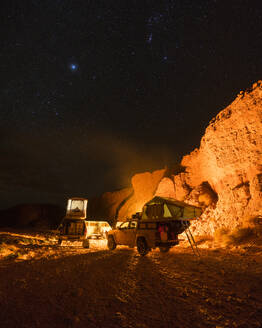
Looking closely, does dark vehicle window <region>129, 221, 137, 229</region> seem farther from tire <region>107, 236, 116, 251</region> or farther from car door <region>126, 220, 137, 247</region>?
tire <region>107, 236, 116, 251</region>

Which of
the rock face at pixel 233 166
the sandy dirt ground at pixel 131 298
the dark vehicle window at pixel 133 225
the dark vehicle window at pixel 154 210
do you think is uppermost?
the rock face at pixel 233 166

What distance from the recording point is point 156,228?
30.4 ft

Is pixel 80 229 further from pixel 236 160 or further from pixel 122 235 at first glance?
pixel 236 160

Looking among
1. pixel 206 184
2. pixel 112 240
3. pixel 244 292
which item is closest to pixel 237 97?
pixel 206 184

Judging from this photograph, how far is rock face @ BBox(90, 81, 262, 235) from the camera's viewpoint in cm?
1518

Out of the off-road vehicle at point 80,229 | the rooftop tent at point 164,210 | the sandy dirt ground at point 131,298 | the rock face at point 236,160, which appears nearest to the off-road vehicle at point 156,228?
the rooftop tent at point 164,210

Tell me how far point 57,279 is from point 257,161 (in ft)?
51.6

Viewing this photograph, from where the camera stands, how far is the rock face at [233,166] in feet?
49.8

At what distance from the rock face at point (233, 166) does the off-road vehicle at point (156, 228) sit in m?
5.30

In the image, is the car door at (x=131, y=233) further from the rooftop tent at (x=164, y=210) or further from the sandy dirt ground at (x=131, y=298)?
the sandy dirt ground at (x=131, y=298)

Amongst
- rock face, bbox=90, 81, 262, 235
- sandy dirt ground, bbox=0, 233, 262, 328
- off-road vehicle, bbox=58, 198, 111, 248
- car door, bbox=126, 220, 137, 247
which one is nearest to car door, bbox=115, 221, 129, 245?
car door, bbox=126, 220, 137, 247

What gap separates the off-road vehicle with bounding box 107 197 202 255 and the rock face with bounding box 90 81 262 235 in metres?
5.30

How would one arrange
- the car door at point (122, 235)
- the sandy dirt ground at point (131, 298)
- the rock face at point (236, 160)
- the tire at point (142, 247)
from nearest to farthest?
the sandy dirt ground at point (131, 298) < the tire at point (142, 247) < the car door at point (122, 235) < the rock face at point (236, 160)

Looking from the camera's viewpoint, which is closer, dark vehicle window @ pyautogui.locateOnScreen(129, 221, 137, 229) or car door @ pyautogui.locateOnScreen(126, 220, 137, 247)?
car door @ pyautogui.locateOnScreen(126, 220, 137, 247)
